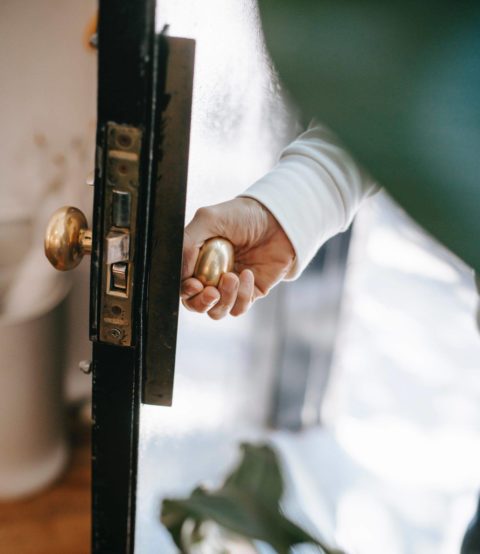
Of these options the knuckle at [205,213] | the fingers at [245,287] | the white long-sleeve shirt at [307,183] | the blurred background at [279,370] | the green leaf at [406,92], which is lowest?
the blurred background at [279,370]

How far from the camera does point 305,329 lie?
1.57 metres

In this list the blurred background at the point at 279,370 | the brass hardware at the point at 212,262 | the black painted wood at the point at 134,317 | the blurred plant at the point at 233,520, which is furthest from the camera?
the blurred background at the point at 279,370

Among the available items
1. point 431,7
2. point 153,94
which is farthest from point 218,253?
point 431,7

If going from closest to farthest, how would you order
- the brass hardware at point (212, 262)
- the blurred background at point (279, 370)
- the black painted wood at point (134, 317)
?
the black painted wood at point (134, 317) → the brass hardware at point (212, 262) → the blurred background at point (279, 370)

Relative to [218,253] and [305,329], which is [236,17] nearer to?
[218,253]

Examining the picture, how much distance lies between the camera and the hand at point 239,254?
56 centimetres

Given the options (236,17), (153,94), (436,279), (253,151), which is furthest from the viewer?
(436,279)

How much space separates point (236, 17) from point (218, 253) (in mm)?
228

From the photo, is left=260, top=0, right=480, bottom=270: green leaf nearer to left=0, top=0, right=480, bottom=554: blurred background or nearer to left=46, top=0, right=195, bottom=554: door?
left=46, top=0, right=195, bottom=554: door

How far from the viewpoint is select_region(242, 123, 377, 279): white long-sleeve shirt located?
617mm

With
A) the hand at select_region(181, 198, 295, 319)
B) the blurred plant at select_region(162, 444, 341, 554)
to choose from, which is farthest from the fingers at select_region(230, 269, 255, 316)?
the blurred plant at select_region(162, 444, 341, 554)

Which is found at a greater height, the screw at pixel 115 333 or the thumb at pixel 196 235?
the thumb at pixel 196 235

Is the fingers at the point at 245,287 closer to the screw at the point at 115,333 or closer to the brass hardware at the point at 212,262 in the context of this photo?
the brass hardware at the point at 212,262

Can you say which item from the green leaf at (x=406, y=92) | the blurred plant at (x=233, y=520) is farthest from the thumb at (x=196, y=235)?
the blurred plant at (x=233, y=520)
